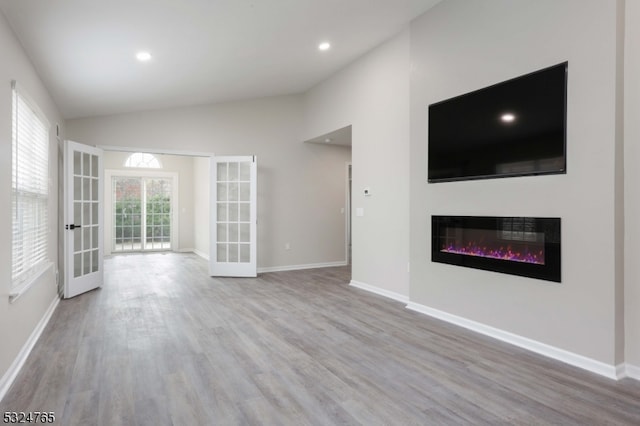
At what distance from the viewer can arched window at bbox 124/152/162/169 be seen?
9594mm

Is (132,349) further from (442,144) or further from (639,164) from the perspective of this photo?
(639,164)

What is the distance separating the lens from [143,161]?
9773 mm

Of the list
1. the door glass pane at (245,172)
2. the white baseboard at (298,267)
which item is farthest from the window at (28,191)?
the white baseboard at (298,267)

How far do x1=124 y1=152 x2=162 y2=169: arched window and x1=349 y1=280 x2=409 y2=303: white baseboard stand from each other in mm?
6912

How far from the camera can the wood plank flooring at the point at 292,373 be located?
2078mm

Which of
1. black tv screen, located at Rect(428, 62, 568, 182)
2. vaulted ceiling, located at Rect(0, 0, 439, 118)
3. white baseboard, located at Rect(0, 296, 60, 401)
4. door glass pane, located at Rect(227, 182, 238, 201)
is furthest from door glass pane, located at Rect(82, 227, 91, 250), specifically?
black tv screen, located at Rect(428, 62, 568, 182)

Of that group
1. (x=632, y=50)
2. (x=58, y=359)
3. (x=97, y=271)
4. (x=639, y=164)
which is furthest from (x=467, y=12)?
(x=97, y=271)

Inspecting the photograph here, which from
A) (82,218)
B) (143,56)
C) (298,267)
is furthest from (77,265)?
(298,267)

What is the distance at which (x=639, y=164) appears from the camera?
251 cm

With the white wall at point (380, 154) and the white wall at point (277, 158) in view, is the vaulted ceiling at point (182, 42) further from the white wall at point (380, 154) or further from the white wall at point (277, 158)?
the white wall at point (277, 158)

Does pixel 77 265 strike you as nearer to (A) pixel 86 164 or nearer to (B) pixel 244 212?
(A) pixel 86 164

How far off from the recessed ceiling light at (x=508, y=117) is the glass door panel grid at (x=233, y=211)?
13.6ft

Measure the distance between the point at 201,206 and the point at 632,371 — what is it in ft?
28.4

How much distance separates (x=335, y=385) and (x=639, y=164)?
8.29 ft
